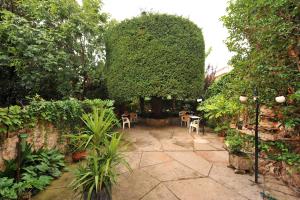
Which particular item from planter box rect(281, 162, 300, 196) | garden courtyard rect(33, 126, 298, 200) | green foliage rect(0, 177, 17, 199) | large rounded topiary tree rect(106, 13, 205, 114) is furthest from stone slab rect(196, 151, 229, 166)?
green foliage rect(0, 177, 17, 199)

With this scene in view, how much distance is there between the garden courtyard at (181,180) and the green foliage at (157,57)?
3.34m

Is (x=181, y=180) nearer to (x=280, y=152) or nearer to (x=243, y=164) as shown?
(x=243, y=164)

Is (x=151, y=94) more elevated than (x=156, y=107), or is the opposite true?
(x=151, y=94)

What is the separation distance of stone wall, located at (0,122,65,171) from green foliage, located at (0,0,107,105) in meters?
3.12

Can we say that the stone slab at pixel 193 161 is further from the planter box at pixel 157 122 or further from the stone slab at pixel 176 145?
the planter box at pixel 157 122

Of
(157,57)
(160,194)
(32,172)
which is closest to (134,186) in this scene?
(160,194)

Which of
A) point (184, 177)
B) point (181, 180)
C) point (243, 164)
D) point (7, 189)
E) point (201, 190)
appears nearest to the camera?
point (7, 189)

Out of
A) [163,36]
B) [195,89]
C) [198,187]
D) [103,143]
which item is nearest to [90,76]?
[163,36]

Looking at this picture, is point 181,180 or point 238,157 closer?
point 181,180

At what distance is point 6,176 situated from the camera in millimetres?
3037

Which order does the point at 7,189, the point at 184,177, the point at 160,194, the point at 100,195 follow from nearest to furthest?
the point at 100,195, the point at 7,189, the point at 160,194, the point at 184,177

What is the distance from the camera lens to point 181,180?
3600 mm

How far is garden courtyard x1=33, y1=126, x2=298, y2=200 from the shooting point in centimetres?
309

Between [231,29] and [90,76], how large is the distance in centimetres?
781
